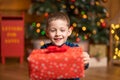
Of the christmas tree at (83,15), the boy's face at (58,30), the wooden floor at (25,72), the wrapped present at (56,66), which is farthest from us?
the christmas tree at (83,15)

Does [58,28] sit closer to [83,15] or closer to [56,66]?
[56,66]

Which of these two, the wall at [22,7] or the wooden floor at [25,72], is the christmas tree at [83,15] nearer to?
the wooden floor at [25,72]

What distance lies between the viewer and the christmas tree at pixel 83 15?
11.3 ft

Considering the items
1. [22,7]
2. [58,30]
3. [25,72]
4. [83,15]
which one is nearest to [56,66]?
[58,30]

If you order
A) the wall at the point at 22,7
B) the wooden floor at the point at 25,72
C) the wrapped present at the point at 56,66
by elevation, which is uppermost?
the wall at the point at 22,7

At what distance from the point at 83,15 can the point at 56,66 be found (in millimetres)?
2288

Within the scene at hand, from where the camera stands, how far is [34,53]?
1.28 metres

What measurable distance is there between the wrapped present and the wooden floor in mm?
1717

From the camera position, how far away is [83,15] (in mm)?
3439

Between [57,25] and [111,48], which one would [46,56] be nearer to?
→ [57,25]

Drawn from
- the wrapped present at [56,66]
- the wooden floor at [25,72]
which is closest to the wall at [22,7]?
the wooden floor at [25,72]

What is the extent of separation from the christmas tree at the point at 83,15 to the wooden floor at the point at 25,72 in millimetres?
397

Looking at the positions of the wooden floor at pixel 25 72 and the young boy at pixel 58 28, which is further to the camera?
the wooden floor at pixel 25 72

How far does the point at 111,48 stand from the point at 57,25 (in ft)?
7.72
